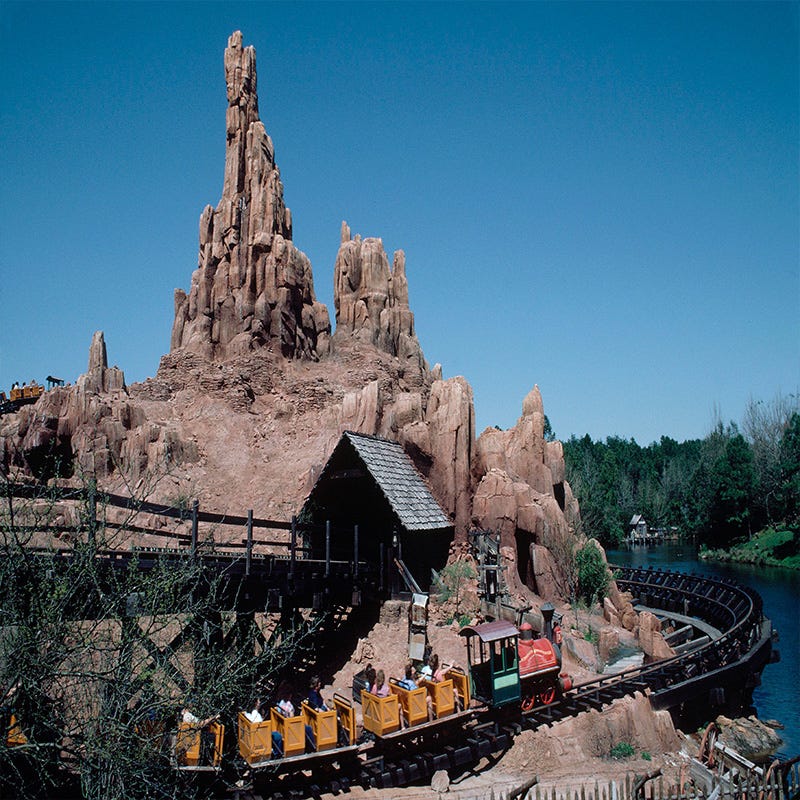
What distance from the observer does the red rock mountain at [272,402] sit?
2430cm

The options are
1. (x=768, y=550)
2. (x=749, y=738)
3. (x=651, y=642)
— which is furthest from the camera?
(x=768, y=550)

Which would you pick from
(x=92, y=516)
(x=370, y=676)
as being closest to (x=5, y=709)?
(x=92, y=516)

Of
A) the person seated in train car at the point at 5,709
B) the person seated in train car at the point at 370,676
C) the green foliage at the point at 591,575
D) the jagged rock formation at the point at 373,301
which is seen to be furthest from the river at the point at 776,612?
the jagged rock formation at the point at 373,301

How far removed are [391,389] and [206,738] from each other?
32401 mm

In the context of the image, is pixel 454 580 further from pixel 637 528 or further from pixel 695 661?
pixel 637 528

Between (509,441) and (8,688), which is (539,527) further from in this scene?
(8,688)

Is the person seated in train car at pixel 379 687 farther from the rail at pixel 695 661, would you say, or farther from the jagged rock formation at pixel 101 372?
the jagged rock formation at pixel 101 372

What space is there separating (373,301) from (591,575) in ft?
103

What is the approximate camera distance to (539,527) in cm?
2309

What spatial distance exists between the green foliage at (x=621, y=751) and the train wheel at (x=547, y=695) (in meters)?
1.66

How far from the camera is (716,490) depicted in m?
70.9

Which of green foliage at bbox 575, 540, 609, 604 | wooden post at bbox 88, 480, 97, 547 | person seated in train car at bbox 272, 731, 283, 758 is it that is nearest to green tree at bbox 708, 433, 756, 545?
green foliage at bbox 575, 540, 609, 604

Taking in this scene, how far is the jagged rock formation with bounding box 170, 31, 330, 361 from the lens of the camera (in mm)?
43719

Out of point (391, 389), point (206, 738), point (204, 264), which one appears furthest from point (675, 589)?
point (204, 264)
